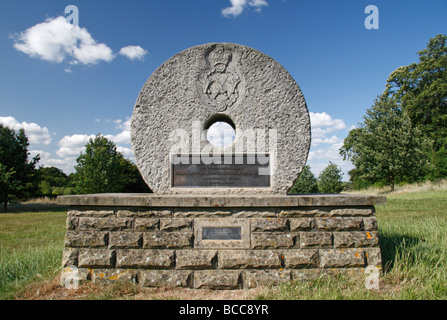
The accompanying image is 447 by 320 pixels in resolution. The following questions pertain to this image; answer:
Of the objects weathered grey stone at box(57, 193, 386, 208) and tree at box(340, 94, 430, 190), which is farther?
tree at box(340, 94, 430, 190)

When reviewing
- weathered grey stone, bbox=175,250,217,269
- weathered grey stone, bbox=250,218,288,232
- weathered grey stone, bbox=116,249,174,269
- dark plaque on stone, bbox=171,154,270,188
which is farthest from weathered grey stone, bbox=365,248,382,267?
weathered grey stone, bbox=116,249,174,269

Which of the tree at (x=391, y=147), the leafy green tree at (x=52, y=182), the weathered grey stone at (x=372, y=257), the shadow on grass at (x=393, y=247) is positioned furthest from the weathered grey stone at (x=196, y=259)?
the tree at (x=391, y=147)

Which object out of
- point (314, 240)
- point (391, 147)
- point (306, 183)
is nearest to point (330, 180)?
point (306, 183)

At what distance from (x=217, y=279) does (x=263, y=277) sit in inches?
21.5

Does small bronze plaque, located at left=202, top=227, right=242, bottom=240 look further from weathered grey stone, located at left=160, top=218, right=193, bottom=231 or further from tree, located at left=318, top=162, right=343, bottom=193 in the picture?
tree, located at left=318, top=162, right=343, bottom=193

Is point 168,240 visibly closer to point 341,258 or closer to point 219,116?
point 219,116

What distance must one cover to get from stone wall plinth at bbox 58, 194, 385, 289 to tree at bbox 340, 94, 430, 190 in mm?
19402

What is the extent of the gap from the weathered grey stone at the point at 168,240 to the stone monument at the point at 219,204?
1cm

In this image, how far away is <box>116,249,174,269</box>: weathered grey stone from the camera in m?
3.22

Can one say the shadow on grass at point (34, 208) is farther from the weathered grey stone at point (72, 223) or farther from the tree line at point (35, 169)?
the weathered grey stone at point (72, 223)

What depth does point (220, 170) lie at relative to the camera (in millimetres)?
3750

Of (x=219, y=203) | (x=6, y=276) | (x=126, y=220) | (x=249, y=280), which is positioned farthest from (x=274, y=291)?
(x=6, y=276)

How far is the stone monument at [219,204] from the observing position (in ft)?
10.7
